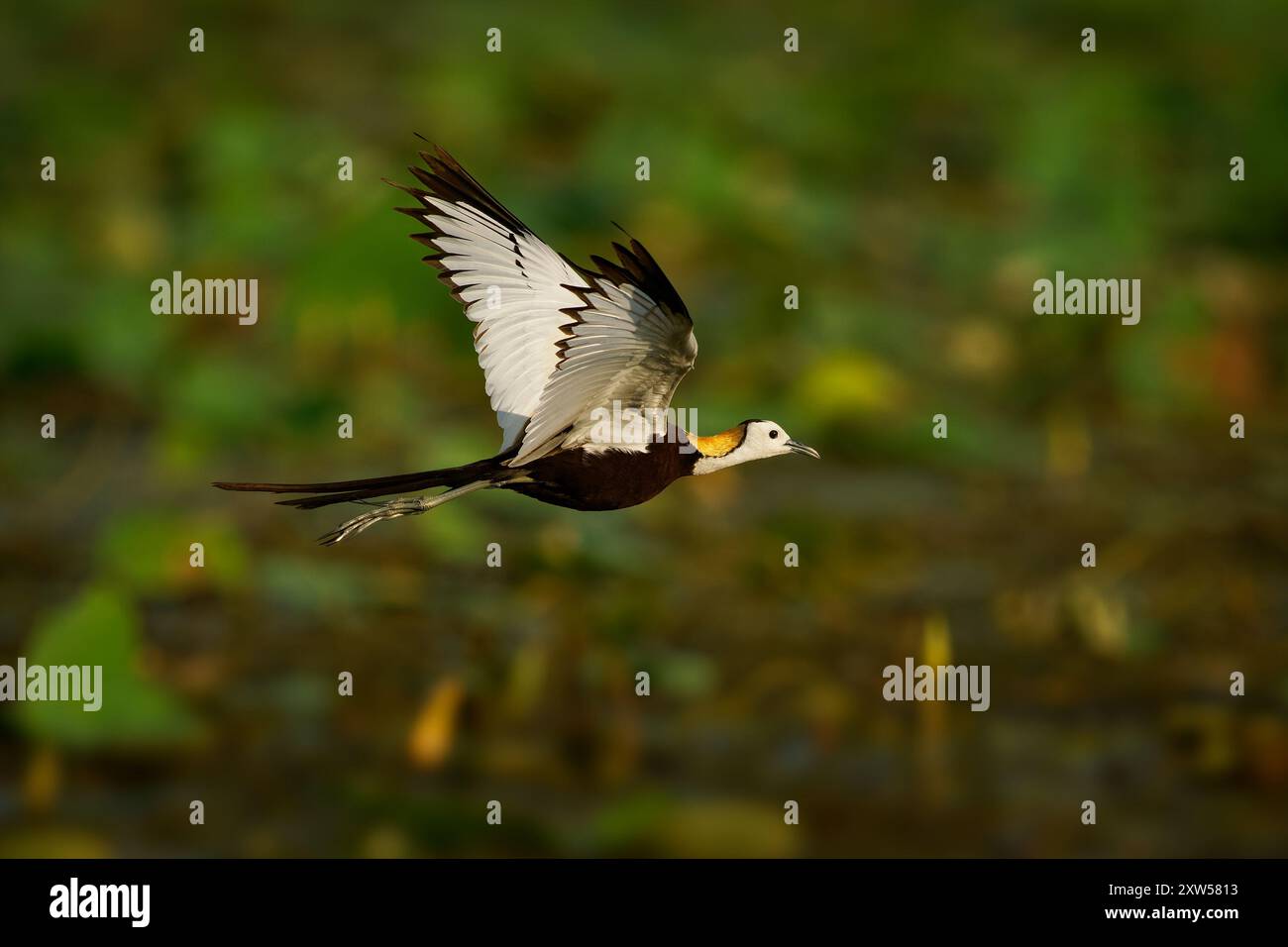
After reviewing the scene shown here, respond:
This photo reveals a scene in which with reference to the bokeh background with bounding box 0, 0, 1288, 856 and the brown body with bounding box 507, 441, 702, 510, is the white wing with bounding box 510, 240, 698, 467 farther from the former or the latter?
the bokeh background with bounding box 0, 0, 1288, 856

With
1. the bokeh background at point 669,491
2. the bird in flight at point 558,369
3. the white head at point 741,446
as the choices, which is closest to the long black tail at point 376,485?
the bird in flight at point 558,369

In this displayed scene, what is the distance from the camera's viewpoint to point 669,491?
5.76 meters

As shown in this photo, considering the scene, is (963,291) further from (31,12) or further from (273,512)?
(31,12)

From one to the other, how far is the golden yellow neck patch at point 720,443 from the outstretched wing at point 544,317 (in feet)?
0.32

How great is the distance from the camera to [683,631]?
5395 mm

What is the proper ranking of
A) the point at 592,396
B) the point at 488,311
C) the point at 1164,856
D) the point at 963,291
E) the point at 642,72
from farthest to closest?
the point at 642,72
the point at 963,291
the point at 1164,856
the point at 488,311
the point at 592,396

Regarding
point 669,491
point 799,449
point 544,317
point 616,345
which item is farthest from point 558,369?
point 669,491

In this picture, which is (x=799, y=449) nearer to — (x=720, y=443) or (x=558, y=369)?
(x=720, y=443)

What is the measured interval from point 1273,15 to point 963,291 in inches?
132

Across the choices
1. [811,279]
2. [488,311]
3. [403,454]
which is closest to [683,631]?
[403,454]

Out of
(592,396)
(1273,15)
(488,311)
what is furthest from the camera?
(1273,15)

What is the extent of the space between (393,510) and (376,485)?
181 mm

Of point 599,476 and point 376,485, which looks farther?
point 599,476

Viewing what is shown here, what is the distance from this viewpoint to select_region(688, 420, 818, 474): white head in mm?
1783
